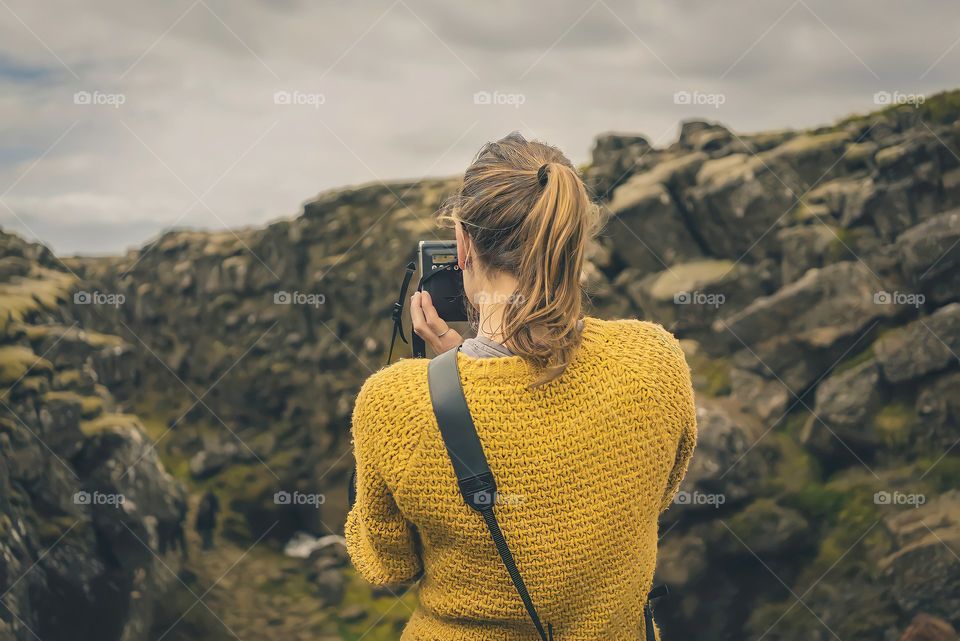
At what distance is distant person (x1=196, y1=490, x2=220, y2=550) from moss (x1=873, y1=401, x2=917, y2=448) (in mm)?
12308

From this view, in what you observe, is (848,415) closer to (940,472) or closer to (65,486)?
(940,472)

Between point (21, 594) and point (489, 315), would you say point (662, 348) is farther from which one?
point (21, 594)

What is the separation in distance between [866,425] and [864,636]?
3.06 meters

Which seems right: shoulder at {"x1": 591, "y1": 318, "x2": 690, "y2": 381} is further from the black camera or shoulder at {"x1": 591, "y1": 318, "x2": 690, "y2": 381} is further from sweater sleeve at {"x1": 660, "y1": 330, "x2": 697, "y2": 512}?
the black camera

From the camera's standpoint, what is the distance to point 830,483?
12.1 metres

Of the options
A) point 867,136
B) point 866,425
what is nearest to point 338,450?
point 866,425
